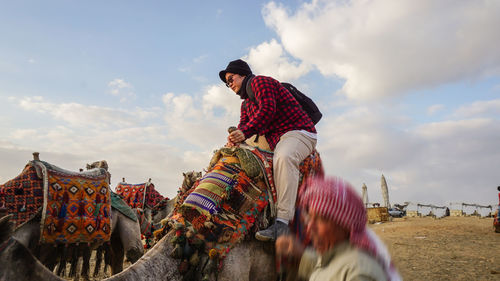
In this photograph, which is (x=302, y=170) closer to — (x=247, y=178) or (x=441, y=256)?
(x=247, y=178)

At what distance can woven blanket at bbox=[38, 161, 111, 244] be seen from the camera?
5.52 metres

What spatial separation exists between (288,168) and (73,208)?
4233 mm

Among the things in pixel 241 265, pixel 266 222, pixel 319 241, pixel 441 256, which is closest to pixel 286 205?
pixel 266 222

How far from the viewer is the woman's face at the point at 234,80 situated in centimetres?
400

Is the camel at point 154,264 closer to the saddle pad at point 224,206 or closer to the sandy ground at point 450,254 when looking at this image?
the saddle pad at point 224,206

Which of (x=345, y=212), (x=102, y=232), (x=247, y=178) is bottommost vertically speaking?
(x=102, y=232)

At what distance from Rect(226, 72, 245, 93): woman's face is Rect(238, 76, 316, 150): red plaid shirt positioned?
0.76 ft

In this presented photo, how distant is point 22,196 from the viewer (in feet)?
17.8

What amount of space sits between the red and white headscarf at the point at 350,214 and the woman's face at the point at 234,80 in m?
2.34

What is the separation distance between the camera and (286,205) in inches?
130

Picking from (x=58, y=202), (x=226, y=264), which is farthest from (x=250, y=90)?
(x=58, y=202)

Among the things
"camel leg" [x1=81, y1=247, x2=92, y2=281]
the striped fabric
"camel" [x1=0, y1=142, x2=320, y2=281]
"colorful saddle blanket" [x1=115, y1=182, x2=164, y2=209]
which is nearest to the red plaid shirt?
the striped fabric

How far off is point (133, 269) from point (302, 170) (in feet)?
6.35

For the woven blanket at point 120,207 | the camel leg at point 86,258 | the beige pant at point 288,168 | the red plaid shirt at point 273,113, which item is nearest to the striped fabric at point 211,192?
the beige pant at point 288,168
